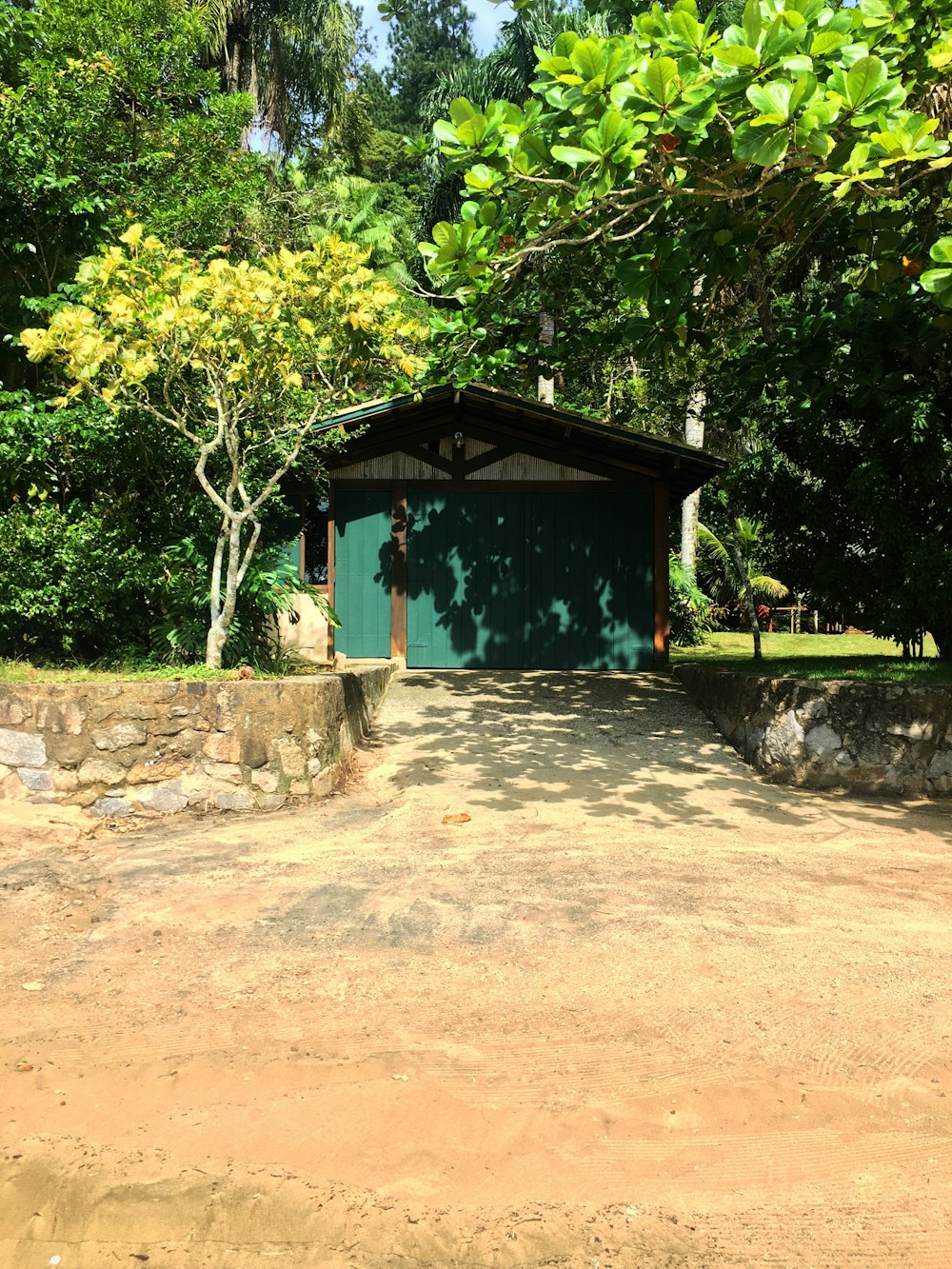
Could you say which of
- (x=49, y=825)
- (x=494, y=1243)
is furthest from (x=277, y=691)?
(x=494, y=1243)

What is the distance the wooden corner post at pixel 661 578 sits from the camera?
12.7 meters

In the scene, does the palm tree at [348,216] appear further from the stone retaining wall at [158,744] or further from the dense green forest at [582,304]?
the stone retaining wall at [158,744]

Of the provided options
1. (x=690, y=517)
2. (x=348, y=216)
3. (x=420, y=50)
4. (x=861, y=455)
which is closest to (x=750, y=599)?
(x=861, y=455)

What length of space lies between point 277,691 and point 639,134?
4319 millimetres

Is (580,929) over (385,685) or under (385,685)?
under

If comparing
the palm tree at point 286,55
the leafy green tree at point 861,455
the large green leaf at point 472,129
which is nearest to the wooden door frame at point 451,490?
the leafy green tree at point 861,455

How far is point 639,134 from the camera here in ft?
15.1

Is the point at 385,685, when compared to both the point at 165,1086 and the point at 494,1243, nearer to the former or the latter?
the point at 165,1086

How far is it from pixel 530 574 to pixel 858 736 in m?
5.89

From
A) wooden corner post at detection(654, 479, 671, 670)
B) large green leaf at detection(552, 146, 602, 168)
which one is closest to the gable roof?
wooden corner post at detection(654, 479, 671, 670)

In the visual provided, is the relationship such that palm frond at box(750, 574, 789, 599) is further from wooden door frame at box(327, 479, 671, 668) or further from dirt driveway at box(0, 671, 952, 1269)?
dirt driveway at box(0, 671, 952, 1269)

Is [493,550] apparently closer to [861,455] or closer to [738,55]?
[861,455]

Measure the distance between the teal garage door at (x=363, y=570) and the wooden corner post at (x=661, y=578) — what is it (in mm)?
3596

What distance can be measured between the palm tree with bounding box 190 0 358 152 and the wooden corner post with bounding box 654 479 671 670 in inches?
662
